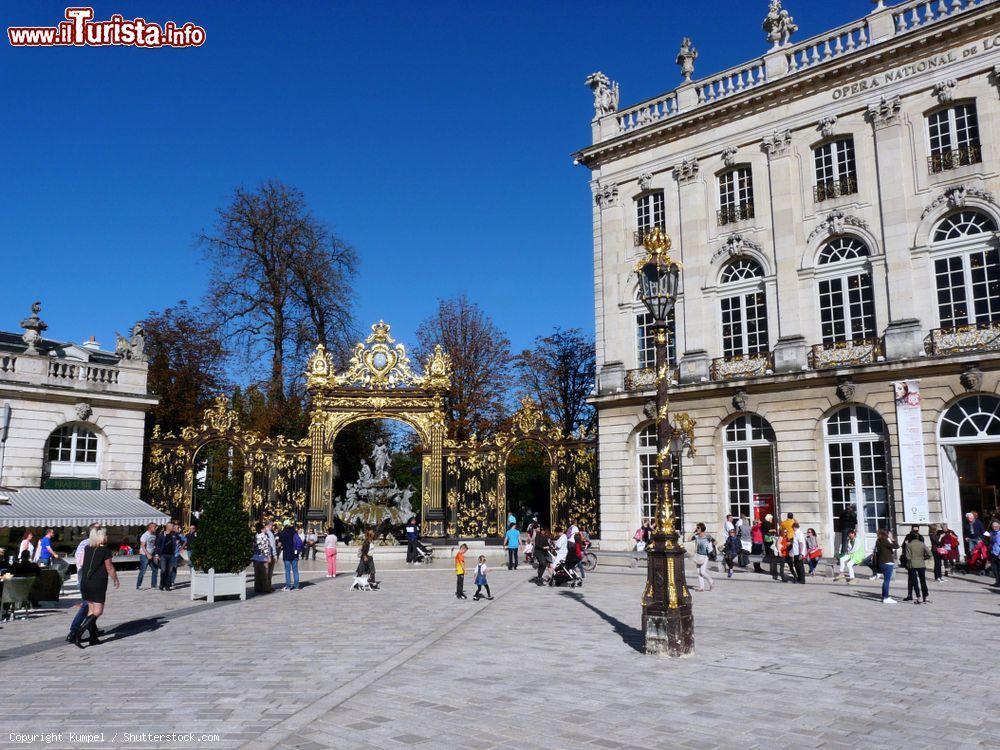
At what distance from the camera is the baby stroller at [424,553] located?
25.2m

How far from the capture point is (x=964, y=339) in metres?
21.9

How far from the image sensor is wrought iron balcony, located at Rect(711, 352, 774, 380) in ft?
83.7

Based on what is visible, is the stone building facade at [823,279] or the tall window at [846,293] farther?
the tall window at [846,293]

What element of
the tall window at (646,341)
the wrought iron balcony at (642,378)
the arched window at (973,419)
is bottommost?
the arched window at (973,419)

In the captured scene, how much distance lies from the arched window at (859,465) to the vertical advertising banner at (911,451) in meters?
0.68

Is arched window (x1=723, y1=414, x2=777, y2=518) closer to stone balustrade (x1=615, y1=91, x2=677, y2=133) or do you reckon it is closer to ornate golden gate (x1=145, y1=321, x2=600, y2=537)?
ornate golden gate (x1=145, y1=321, x2=600, y2=537)

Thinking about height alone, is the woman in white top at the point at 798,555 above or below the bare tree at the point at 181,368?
below

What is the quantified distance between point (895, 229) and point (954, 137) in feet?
10.1

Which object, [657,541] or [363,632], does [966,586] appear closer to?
[657,541]

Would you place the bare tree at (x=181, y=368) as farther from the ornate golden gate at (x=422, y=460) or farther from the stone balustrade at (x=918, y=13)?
the stone balustrade at (x=918, y=13)

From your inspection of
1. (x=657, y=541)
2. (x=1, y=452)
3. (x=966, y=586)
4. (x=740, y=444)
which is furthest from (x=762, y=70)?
(x=1, y=452)

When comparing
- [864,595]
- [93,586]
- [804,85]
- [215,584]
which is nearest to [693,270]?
[804,85]

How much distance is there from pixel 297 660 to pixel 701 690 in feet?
15.6

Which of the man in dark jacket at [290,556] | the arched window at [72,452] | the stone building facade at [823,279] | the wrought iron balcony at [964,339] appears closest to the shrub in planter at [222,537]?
the man in dark jacket at [290,556]
